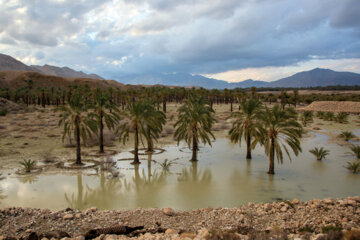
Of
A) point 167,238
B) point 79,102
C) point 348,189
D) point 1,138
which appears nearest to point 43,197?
point 79,102

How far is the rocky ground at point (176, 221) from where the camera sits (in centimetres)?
1016

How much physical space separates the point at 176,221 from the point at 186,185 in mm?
7421

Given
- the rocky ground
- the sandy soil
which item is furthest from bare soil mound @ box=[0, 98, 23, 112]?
the rocky ground

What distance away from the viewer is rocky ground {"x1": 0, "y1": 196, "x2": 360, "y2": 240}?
10.2m

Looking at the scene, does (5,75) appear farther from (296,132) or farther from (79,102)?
(296,132)

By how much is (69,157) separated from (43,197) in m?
10.3

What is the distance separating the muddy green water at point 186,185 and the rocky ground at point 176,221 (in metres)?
2.93

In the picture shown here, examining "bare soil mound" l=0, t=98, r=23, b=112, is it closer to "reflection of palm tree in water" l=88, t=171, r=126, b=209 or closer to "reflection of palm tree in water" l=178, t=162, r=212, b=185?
"reflection of palm tree in water" l=88, t=171, r=126, b=209

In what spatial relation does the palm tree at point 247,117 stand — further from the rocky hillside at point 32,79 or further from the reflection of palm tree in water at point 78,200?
the rocky hillside at point 32,79

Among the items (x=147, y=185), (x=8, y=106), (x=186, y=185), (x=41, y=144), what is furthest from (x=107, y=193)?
(x=8, y=106)

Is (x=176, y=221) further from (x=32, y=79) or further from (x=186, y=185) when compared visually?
(x=32, y=79)

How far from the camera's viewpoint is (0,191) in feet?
56.2

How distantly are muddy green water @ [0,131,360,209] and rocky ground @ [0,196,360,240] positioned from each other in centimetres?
293

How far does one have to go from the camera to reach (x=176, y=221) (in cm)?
1145
